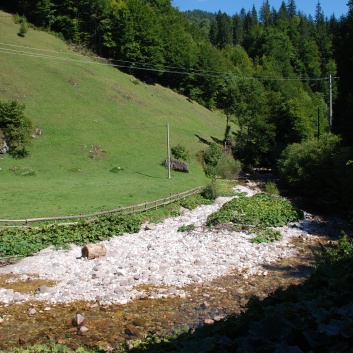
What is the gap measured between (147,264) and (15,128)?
3354cm

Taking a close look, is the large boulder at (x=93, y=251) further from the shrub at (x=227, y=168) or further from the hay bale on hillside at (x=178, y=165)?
the shrub at (x=227, y=168)

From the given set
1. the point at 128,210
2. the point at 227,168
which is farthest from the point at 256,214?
the point at 227,168

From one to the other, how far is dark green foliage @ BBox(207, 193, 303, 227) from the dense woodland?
5034 mm

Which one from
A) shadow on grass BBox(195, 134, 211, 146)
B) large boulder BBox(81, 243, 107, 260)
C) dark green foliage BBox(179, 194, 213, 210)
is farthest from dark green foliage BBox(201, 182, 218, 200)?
shadow on grass BBox(195, 134, 211, 146)

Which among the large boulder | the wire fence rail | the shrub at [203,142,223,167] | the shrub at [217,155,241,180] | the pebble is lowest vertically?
the pebble

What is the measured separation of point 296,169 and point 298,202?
3.97 metres

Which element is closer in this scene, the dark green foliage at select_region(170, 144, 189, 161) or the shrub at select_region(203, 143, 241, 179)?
the shrub at select_region(203, 143, 241, 179)

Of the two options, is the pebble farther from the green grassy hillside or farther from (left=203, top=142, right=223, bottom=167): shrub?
(left=203, top=142, right=223, bottom=167): shrub

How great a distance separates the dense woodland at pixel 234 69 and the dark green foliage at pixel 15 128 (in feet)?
102

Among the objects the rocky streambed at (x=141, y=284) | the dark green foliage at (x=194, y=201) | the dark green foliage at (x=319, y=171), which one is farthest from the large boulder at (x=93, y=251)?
the dark green foliage at (x=319, y=171)

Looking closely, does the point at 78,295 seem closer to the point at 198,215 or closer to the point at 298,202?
the point at 198,215

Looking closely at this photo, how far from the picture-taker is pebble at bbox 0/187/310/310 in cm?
1538

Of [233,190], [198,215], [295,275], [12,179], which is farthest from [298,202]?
[12,179]

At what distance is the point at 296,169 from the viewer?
39.1m
